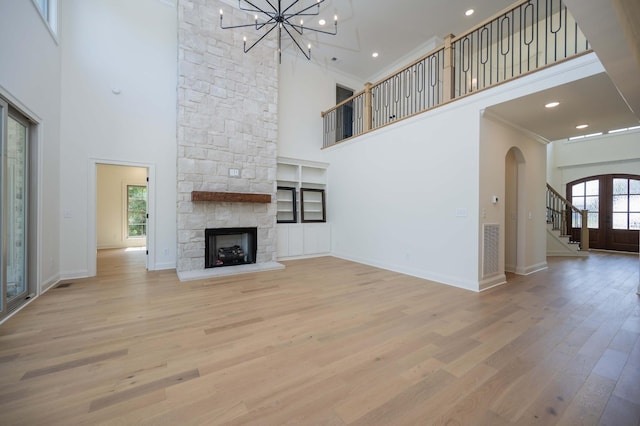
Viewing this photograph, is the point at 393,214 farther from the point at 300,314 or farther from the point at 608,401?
the point at 608,401

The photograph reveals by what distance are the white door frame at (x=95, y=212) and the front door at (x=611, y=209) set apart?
12074mm

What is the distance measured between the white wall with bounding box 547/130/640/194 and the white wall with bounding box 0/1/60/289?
13.1 m

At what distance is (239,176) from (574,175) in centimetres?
1096

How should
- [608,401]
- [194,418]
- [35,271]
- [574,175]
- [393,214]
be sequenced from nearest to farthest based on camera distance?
1. [194,418]
2. [608,401]
3. [35,271]
4. [393,214]
5. [574,175]

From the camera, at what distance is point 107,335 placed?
2326 mm

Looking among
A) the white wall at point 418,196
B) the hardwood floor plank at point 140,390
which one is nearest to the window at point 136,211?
the white wall at point 418,196

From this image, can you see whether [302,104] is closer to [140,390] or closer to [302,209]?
[302,209]

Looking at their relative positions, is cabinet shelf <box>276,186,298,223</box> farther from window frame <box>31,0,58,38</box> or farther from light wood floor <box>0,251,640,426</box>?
window frame <box>31,0,58,38</box>

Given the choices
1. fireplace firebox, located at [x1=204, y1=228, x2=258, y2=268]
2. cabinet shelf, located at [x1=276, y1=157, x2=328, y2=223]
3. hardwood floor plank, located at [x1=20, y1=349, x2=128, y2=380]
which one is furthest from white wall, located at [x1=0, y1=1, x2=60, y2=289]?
cabinet shelf, located at [x1=276, y1=157, x2=328, y2=223]

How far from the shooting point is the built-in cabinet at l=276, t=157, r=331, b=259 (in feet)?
20.4

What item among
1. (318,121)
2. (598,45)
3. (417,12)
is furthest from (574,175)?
(598,45)

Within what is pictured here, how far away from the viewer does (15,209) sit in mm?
2975

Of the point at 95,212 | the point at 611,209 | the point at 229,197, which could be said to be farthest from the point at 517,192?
the point at 95,212

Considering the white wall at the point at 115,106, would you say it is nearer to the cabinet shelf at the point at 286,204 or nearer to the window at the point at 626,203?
the cabinet shelf at the point at 286,204
